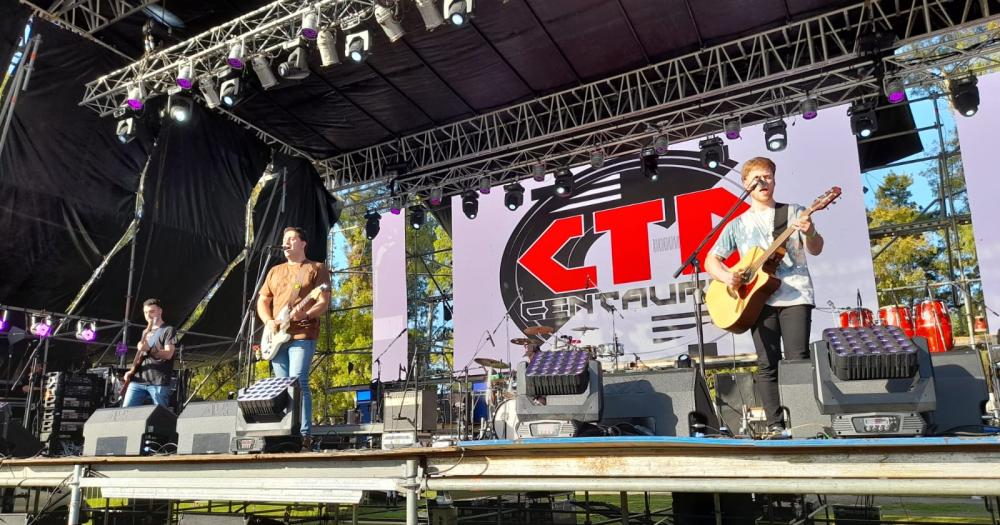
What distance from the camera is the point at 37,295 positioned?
8867 millimetres

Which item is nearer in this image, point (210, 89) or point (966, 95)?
point (966, 95)

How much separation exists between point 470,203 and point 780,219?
8.98 m

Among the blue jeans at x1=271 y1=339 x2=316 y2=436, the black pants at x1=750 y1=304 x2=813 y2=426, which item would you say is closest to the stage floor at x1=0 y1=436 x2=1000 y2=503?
the black pants at x1=750 y1=304 x2=813 y2=426

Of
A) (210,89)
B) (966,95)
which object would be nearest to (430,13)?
(210,89)

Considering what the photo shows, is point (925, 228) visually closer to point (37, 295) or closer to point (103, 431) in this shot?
point (103, 431)

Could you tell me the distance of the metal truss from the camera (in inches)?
313

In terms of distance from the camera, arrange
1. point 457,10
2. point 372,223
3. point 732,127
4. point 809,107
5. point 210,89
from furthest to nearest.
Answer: point 372,223 → point 732,127 → point 809,107 → point 210,89 → point 457,10

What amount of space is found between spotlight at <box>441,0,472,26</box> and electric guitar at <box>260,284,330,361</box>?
407cm

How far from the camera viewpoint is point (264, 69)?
856 cm

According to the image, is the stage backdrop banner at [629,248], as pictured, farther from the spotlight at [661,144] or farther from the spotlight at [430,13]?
the spotlight at [430,13]

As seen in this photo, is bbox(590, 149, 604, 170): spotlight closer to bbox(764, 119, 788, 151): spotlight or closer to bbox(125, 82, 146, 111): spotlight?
bbox(764, 119, 788, 151): spotlight

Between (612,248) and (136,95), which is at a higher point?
(136,95)

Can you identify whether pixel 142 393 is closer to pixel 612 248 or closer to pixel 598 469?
pixel 598 469

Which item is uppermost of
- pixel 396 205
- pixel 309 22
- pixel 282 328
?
pixel 309 22
